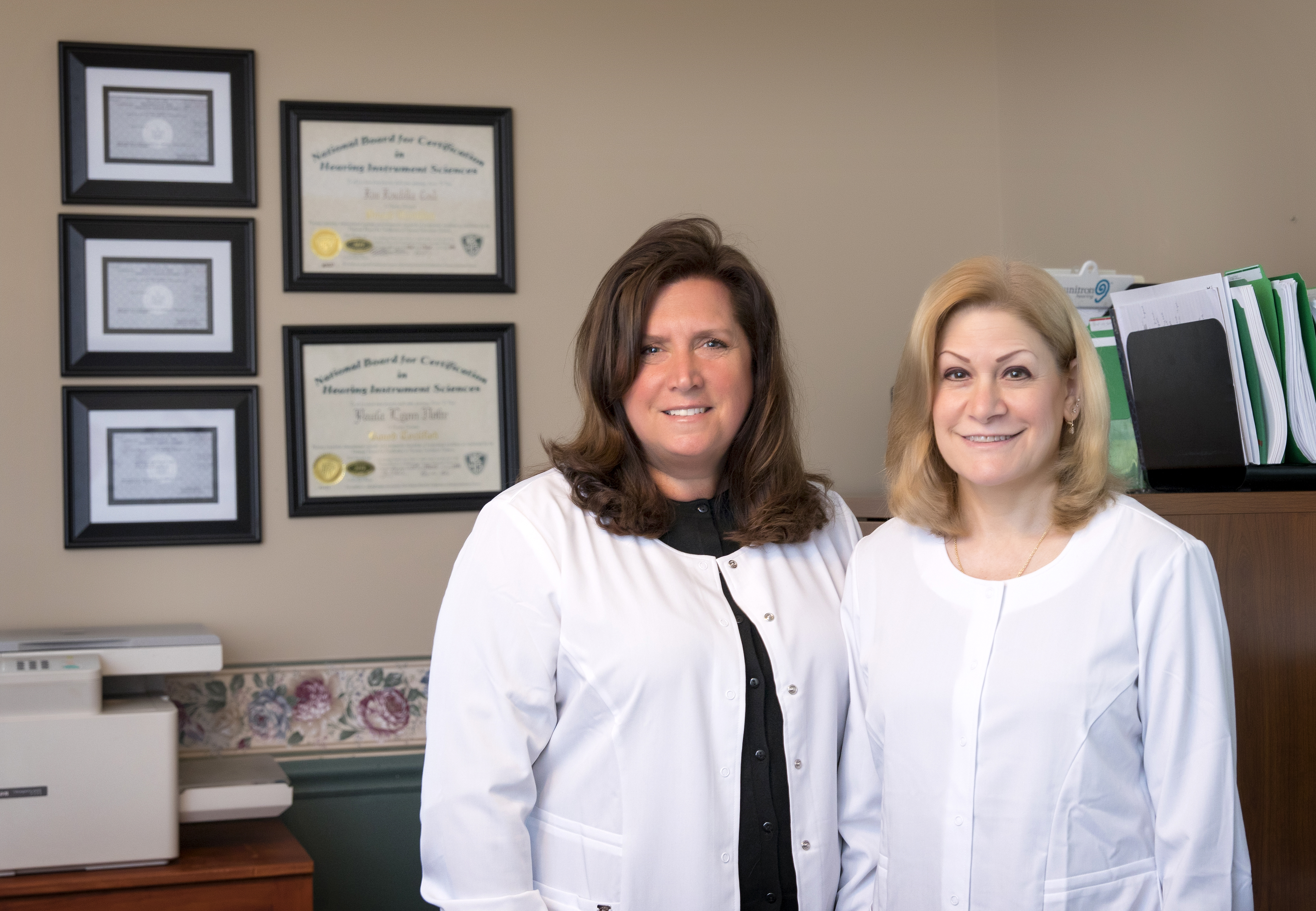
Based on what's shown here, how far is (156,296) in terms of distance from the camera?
2393mm

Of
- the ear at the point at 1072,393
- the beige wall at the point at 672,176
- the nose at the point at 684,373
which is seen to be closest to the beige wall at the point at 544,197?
the beige wall at the point at 672,176

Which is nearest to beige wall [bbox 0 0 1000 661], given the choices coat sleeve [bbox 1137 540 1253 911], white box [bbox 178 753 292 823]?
white box [bbox 178 753 292 823]

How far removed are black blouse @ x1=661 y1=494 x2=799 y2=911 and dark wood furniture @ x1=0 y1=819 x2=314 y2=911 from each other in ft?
3.47

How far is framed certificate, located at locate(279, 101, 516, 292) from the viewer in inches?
96.7

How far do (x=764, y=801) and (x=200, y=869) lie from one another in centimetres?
120

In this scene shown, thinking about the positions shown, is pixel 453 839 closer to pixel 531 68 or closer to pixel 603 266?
pixel 603 266

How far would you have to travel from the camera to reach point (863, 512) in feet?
7.15

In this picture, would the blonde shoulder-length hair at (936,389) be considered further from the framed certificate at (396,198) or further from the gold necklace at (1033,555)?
the framed certificate at (396,198)

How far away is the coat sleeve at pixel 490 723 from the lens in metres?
1.29

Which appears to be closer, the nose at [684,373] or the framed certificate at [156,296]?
the nose at [684,373]

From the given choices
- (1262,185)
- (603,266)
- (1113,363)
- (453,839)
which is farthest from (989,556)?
(603,266)

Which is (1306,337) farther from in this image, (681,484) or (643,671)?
(643,671)

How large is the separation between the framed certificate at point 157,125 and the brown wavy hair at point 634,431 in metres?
1.31

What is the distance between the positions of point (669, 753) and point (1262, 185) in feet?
4.76
